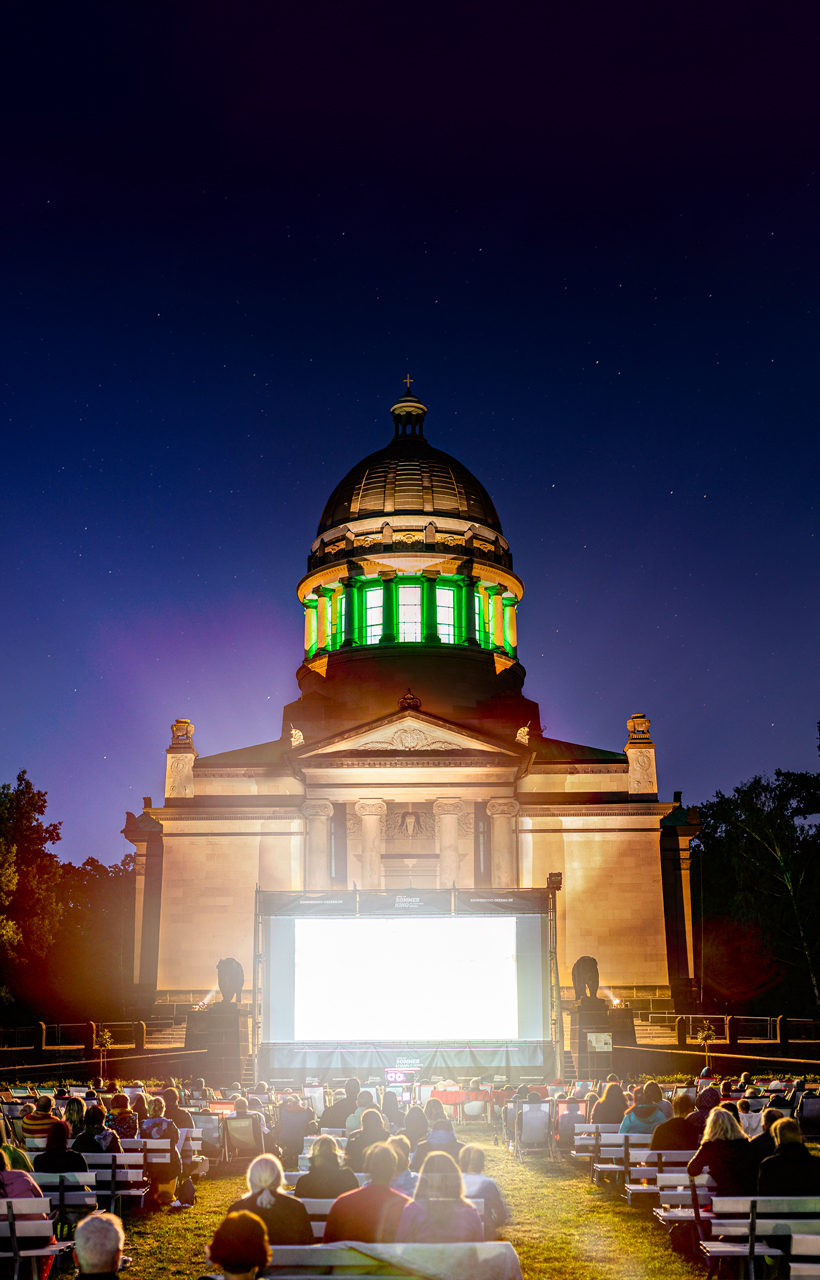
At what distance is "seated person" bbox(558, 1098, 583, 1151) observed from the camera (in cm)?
2092

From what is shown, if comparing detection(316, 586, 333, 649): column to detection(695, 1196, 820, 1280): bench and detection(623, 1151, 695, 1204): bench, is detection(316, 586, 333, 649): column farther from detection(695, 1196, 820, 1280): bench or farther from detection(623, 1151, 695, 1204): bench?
detection(695, 1196, 820, 1280): bench

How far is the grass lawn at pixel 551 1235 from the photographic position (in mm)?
12141

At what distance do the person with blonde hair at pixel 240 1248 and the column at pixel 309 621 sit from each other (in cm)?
6353

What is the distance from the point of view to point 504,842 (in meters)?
52.6

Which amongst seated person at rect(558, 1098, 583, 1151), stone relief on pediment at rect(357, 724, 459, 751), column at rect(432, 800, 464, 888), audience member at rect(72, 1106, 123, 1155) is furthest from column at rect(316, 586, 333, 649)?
audience member at rect(72, 1106, 123, 1155)

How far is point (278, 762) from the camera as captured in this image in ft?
192

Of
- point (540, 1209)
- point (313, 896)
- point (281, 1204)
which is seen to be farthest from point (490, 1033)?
point (281, 1204)

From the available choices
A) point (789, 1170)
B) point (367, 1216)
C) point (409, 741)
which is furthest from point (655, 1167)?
point (409, 741)

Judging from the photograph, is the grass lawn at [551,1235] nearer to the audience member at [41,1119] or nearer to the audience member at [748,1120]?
the audience member at [41,1119]

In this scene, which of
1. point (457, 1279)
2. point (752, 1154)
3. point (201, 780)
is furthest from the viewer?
point (201, 780)

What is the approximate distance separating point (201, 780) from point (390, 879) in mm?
10331

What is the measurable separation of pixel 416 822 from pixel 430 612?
47.5 feet

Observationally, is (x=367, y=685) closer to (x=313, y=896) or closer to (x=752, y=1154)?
(x=313, y=896)

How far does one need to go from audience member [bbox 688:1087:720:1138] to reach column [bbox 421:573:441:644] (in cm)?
4920
